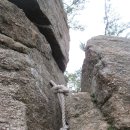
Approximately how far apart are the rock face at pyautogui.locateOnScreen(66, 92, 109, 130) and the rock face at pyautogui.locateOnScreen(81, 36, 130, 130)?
9 centimetres

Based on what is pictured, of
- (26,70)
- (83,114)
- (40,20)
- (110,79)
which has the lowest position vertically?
(83,114)

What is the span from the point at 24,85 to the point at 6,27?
0.96 metres

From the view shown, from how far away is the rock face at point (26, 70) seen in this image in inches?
132

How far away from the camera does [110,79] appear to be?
4113 mm

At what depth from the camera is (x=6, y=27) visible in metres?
4.20

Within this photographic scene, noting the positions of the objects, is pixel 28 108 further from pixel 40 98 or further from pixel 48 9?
pixel 48 9

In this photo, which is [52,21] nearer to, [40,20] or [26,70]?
[40,20]

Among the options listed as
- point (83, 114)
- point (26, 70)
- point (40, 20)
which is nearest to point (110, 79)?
point (83, 114)

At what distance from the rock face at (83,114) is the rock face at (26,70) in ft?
0.79

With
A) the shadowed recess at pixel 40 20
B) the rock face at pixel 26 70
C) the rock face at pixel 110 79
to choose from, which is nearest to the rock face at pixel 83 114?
the rock face at pixel 110 79

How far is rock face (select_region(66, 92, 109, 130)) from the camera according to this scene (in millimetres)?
3947

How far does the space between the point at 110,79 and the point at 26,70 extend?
1.12 m

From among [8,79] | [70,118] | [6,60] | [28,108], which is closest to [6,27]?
[6,60]

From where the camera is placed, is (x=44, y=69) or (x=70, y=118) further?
(x=44, y=69)
